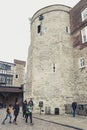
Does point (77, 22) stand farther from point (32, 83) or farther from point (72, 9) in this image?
point (32, 83)

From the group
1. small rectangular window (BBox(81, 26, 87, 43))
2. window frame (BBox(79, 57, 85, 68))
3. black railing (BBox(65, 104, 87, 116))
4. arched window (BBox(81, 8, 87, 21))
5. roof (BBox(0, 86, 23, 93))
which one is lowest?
black railing (BBox(65, 104, 87, 116))

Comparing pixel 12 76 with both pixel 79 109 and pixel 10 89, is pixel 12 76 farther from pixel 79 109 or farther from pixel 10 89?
pixel 79 109

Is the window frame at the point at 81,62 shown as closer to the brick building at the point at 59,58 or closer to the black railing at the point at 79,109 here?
the brick building at the point at 59,58

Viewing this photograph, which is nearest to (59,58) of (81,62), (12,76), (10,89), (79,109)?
(81,62)

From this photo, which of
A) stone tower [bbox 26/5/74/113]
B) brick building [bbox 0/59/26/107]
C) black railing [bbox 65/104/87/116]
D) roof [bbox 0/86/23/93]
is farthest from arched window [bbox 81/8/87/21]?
brick building [bbox 0/59/26/107]

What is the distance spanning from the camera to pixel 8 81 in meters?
36.4

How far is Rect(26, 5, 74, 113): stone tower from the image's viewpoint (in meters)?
17.6

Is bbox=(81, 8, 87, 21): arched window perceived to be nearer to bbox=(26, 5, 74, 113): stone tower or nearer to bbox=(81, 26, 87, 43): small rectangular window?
bbox=(81, 26, 87, 43): small rectangular window

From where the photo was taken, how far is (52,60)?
750 inches

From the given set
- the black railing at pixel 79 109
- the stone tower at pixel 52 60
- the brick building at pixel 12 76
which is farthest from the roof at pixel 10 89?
the black railing at pixel 79 109

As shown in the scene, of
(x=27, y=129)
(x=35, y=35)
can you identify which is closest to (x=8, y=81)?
(x=35, y=35)

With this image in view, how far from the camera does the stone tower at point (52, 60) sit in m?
17.6

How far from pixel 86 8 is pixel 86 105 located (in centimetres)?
1219

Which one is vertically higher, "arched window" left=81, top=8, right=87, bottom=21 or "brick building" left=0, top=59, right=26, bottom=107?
"arched window" left=81, top=8, right=87, bottom=21
